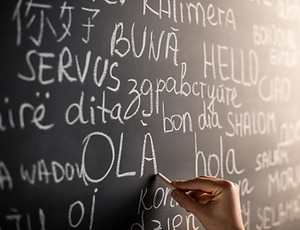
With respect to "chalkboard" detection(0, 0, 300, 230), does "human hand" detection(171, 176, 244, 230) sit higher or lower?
lower

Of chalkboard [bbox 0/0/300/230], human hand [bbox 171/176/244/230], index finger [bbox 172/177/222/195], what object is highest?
chalkboard [bbox 0/0/300/230]

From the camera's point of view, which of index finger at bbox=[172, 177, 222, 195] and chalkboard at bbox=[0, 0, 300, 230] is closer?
chalkboard at bbox=[0, 0, 300, 230]

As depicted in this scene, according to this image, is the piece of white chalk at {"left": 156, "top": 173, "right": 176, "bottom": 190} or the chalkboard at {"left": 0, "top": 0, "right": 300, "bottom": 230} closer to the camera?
the chalkboard at {"left": 0, "top": 0, "right": 300, "bottom": 230}

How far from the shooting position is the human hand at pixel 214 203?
120 cm

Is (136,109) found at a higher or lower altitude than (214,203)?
higher

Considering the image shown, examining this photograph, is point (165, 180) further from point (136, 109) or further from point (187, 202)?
point (136, 109)

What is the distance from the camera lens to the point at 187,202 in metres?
1.23

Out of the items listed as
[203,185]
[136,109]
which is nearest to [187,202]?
[203,185]

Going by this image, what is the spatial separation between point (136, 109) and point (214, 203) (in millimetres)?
370

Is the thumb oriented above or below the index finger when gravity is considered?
below

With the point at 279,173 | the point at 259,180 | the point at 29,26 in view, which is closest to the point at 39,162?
the point at 29,26

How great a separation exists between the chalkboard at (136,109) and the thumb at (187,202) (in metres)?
0.08

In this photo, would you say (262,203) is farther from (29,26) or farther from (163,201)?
(29,26)

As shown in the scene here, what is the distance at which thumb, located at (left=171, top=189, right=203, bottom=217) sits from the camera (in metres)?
1.22
